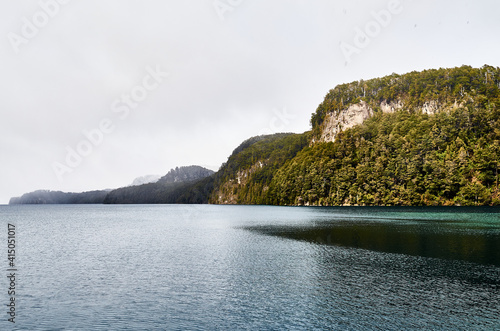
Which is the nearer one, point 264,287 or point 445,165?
point 264,287

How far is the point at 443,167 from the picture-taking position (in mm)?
167000

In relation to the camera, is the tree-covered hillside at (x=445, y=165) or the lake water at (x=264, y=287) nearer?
the lake water at (x=264, y=287)

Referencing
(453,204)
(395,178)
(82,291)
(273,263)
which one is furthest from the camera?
(395,178)

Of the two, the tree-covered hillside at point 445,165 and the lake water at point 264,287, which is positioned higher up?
the tree-covered hillside at point 445,165

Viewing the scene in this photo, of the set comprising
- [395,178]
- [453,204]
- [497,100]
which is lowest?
[453,204]

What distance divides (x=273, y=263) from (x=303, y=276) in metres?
6.94

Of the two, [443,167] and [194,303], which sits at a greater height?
[443,167]

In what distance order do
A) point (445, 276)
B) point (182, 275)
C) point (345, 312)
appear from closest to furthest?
point (345, 312) < point (445, 276) < point (182, 275)

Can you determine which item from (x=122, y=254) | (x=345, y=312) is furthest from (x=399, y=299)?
(x=122, y=254)

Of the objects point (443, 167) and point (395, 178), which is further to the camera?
point (395, 178)

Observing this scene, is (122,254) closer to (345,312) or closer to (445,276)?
(345,312)

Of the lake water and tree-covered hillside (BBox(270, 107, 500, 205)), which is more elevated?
tree-covered hillside (BBox(270, 107, 500, 205))

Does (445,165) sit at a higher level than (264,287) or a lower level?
higher

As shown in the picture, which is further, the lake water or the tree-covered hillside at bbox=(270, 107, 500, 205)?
the tree-covered hillside at bbox=(270, 107, 500, 205)
